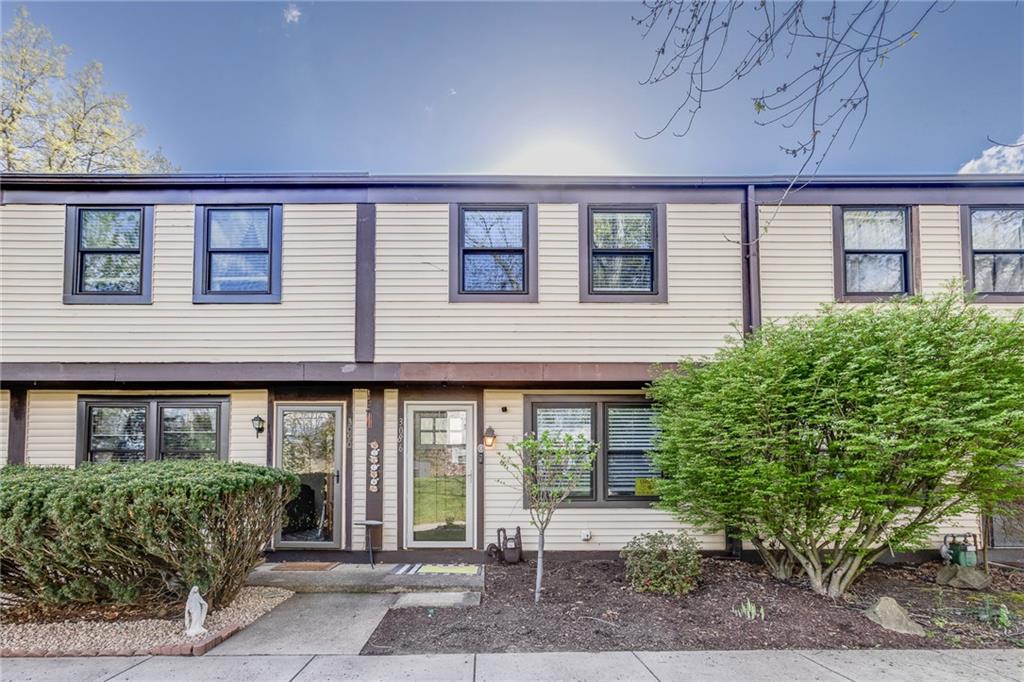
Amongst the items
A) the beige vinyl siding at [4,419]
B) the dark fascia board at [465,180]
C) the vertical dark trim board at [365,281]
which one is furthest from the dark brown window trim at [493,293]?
the beige vinyl siding at [4,419]

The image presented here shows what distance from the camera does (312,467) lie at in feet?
21.7

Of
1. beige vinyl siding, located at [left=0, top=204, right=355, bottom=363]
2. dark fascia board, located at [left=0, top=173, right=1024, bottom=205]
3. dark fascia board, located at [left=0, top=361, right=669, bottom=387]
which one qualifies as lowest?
dark fascia board, located at [left=0, top=361, right=669, bottom=387]

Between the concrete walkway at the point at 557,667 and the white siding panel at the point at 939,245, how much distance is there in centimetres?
440

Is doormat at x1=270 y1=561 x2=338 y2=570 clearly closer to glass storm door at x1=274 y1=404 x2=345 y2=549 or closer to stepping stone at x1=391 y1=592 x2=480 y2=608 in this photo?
glass storm door at x1=274 y1=404 x2=345 y2=549

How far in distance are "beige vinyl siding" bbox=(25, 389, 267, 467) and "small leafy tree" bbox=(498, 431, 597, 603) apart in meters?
3.22

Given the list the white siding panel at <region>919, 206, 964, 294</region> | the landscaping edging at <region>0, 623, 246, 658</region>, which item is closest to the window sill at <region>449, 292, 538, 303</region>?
the landscaping edging at <region>0, 623, 246, 658</region>

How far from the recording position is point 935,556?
633 centimetres

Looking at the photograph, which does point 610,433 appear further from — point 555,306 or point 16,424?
point 16,424

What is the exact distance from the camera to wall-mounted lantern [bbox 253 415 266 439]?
649 cm

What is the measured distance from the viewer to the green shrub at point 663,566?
510cm

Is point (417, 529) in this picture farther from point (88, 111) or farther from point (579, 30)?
point (88, 111)

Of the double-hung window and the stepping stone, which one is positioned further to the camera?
the double-hung window

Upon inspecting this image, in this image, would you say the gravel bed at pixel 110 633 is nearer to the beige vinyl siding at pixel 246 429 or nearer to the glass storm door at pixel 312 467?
the glass storm door at pixel 312 467

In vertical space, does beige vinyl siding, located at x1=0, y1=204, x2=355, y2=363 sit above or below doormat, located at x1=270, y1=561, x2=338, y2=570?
above
